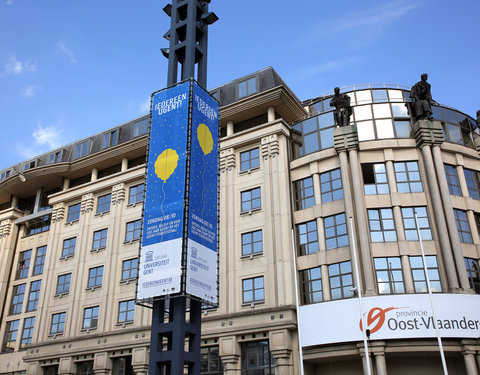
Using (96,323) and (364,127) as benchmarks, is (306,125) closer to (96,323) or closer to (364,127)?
(364,127)

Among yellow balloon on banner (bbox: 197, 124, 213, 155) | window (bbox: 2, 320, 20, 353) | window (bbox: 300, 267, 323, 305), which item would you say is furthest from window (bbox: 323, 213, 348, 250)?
window (bbox: 2, 320, 20, 353)

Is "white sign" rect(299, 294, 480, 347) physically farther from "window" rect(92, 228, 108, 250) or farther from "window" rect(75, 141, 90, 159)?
"window" rect(75, 141, 90, 159)

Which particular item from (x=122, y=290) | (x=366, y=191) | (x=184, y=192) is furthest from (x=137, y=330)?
(x=366, y=191)

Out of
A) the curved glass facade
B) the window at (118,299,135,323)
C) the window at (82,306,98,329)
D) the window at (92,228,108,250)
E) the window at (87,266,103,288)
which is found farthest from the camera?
the window at (92,228,108,250)

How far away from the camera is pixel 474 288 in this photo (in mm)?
32938

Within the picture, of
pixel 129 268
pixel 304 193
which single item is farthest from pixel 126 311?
pixel 304 193

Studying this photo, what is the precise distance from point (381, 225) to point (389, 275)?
3.48 m

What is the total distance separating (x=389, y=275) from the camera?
33.4 m

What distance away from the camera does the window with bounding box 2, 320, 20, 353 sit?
50.1 meters

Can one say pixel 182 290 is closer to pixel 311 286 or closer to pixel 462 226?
pixel 311 286

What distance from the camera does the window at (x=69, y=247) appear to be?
162 feet

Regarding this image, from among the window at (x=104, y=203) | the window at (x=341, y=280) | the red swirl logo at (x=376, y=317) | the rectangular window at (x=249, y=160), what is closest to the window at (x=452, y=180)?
the window at (x=341, y=280)

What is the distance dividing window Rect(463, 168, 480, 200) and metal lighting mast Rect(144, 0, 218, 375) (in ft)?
65.3

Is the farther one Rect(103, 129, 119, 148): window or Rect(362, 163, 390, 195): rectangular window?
Rect(103, 129, 119, 148): window
